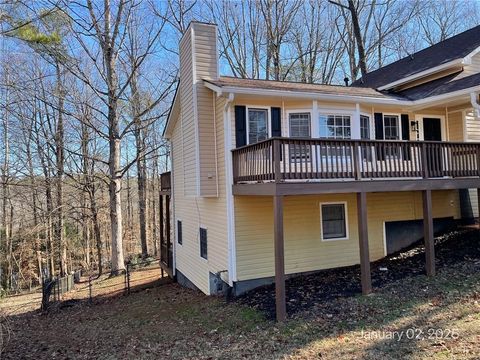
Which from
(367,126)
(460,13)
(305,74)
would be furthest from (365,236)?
(460,13)

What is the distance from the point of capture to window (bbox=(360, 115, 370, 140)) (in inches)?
432

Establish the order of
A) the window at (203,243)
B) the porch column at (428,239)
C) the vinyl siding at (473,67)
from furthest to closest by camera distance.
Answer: the vinyl siding at (473,67) → the window at (203,243) → the porch column at (428,239)

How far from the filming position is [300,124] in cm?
1032

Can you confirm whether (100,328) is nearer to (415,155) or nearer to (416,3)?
(415,155)

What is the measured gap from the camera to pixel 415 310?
6.95 m

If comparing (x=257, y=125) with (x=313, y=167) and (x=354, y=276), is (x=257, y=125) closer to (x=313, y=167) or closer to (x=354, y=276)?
(x=313, y=167)

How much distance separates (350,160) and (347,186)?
647 millimetres

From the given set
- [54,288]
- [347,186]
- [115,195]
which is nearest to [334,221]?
[347,186]

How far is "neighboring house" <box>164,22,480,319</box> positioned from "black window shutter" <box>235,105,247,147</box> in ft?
0.09

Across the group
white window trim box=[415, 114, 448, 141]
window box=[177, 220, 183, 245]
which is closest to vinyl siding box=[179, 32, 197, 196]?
window box=[177, 220, 183, 245]

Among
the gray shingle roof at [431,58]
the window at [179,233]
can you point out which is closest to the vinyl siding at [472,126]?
the gray shingle roof at [431,58]

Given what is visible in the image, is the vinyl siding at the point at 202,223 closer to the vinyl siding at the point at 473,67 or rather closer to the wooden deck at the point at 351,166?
the wooden deck at the point at 351,166
